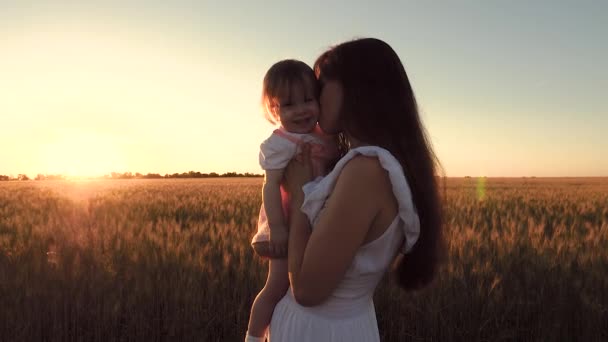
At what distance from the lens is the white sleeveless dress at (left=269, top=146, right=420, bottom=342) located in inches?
59.7

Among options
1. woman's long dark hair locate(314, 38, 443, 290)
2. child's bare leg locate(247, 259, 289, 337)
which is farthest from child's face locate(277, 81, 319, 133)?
child's bare leg locate(247, 259, 289, 337)

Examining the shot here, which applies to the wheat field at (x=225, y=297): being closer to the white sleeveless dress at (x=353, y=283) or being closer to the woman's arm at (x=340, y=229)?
the white sleeveless dress at (x=353, y=283)

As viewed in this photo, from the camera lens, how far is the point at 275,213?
1.87m

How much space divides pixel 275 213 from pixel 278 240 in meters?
0.09

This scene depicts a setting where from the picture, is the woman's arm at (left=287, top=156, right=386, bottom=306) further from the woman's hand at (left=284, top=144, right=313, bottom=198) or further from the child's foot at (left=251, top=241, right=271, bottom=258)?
the child's foot at (left=251, top=241, right=271, bottom=258)

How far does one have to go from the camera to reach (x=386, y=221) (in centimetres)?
155

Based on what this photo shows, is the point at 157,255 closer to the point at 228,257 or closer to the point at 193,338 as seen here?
the point at 228,257

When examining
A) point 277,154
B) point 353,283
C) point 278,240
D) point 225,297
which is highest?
point 277,154

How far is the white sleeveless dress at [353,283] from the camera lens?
1.52m

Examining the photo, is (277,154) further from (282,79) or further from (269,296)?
(269,296)

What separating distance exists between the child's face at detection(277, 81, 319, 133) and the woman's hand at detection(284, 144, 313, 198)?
0.48 feet

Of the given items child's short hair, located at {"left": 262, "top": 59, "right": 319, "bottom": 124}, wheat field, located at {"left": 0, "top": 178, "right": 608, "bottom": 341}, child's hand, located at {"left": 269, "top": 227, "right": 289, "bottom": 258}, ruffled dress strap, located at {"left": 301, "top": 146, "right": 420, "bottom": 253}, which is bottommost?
wheat field, located at {"left": 0, "top": 178, "right": 608, "bottom": 341}

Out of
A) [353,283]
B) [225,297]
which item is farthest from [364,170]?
[225,297]

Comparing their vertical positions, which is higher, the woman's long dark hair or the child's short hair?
the child's short hair
